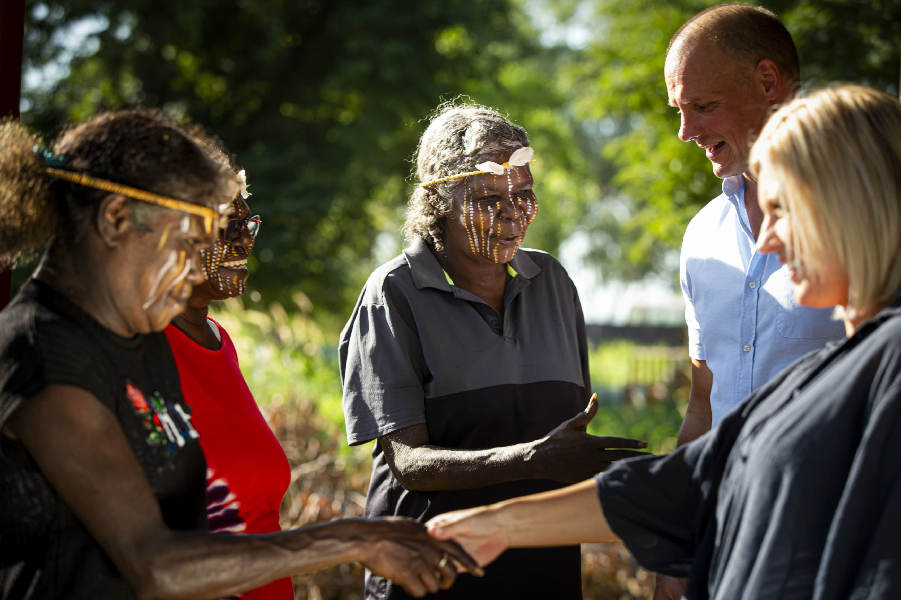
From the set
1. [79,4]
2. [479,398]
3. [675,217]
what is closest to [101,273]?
[479,398]

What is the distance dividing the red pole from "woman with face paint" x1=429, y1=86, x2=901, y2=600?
8.84 ft

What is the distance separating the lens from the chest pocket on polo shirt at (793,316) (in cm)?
278

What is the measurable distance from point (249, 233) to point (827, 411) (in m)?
1.95

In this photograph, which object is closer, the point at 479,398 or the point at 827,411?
the point at 827,411

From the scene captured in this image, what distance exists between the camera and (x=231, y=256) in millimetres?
3016

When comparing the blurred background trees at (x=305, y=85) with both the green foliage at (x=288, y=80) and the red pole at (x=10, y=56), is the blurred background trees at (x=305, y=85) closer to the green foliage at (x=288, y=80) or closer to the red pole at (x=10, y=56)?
Result: the green foliage at (x=288, y=80)

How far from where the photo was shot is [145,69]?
15531mm

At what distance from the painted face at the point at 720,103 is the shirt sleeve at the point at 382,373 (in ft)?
3.81

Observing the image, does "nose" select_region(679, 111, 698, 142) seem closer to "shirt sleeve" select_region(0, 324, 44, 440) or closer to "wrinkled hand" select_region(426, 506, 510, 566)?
"wrinkled hand" select_region(426, 506, 510, 566)

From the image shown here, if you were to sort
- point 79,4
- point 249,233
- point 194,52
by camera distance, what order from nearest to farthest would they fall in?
point 249,233, point 79,4, point 194,52

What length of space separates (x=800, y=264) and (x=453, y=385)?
124 cm

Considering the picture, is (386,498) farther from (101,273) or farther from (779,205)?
(779,205)

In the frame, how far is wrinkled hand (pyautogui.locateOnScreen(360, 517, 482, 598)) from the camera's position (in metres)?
2.13

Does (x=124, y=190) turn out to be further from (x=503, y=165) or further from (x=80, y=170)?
(x=503, y=165)
